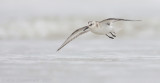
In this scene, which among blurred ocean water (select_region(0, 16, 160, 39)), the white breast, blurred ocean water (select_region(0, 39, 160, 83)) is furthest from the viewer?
blurred ocean water (select_region(0, 16, 160, 39))

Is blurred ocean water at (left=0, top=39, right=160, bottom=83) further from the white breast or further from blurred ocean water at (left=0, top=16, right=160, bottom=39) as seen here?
blurred ocean water at (left=0, top=16, right=160, bottom=39)

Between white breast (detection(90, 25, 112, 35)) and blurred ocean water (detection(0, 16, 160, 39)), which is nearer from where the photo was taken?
white breast (detection(90, 25, 112, 35))

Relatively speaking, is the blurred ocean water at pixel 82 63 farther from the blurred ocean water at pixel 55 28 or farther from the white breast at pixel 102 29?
the blurred ocean water at pixel 55 28

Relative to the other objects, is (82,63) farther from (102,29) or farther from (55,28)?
(55,28)

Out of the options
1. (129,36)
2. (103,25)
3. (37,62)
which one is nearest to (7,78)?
(37,62)

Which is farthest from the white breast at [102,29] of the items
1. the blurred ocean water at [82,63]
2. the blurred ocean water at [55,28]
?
the blurred ocean water at [55,28]

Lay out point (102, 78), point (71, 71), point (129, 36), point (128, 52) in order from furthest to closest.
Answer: point (129, 36)
point (128, 52)
point (71, 71)
point (102, 78)

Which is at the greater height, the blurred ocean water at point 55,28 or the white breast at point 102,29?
the blurred ocean water at point 55,28

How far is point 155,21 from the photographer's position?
793 inches

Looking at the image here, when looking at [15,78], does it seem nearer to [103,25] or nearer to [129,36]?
[103,25]

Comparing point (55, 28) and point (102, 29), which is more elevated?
point (55, 28)


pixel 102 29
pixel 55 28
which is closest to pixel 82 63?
pixel 102 29

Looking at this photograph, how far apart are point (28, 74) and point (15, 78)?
49cm

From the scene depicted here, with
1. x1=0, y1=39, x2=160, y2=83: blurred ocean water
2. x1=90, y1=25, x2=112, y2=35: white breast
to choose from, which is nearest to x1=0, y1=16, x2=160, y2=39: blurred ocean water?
x1=0, y1=39, x2=160, y2=83: blurred ocean water
